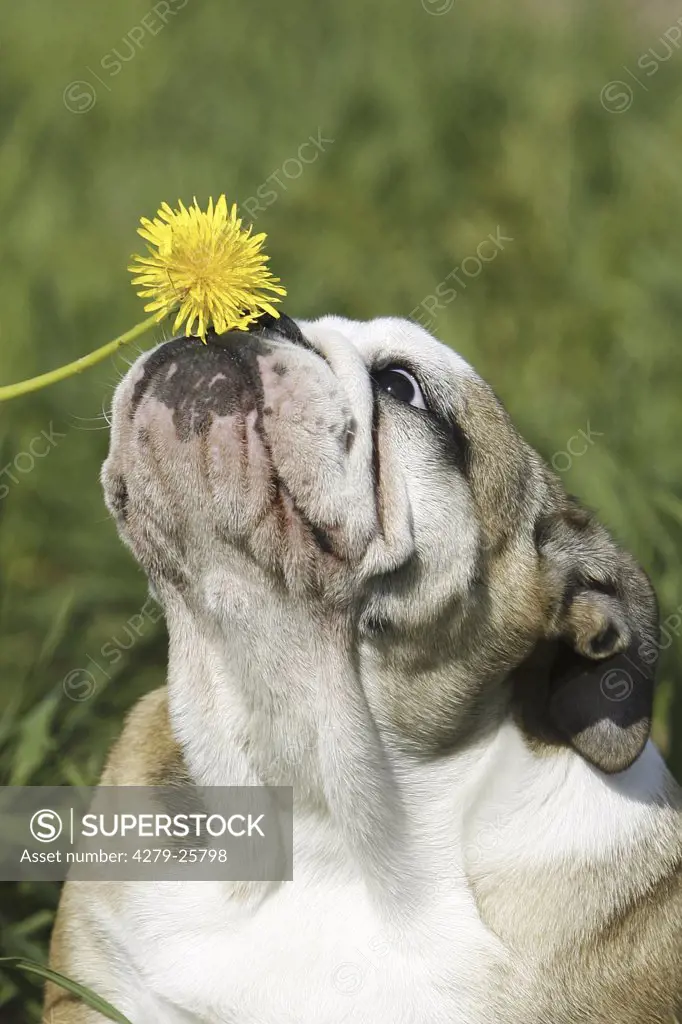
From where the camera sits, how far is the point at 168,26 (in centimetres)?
689

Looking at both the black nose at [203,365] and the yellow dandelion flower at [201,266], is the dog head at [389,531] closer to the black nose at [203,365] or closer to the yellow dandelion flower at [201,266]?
the black nose at [203,365]

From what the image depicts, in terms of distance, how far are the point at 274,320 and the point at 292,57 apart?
436cm

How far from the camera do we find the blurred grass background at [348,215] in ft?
13.6

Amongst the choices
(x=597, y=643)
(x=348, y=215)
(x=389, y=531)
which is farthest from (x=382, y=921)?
(x=348, y=215)

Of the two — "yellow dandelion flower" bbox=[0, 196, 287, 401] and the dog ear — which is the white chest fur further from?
"yellow dandelion flower" bbox=[0, 196, 287, 401]

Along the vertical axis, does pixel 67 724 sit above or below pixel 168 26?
below

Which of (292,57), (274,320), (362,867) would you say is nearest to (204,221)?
(274,320)

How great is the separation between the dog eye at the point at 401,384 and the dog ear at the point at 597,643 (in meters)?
0.39

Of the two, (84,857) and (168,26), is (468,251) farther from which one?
(84,857)

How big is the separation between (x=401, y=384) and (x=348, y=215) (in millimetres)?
3320

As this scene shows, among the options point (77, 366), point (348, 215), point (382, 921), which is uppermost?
point (348, 215)

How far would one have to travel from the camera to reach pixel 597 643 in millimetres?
2832

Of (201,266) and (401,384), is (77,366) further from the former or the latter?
(401,384)

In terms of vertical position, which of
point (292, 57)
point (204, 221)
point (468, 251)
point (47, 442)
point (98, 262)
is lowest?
point (204, 221)
